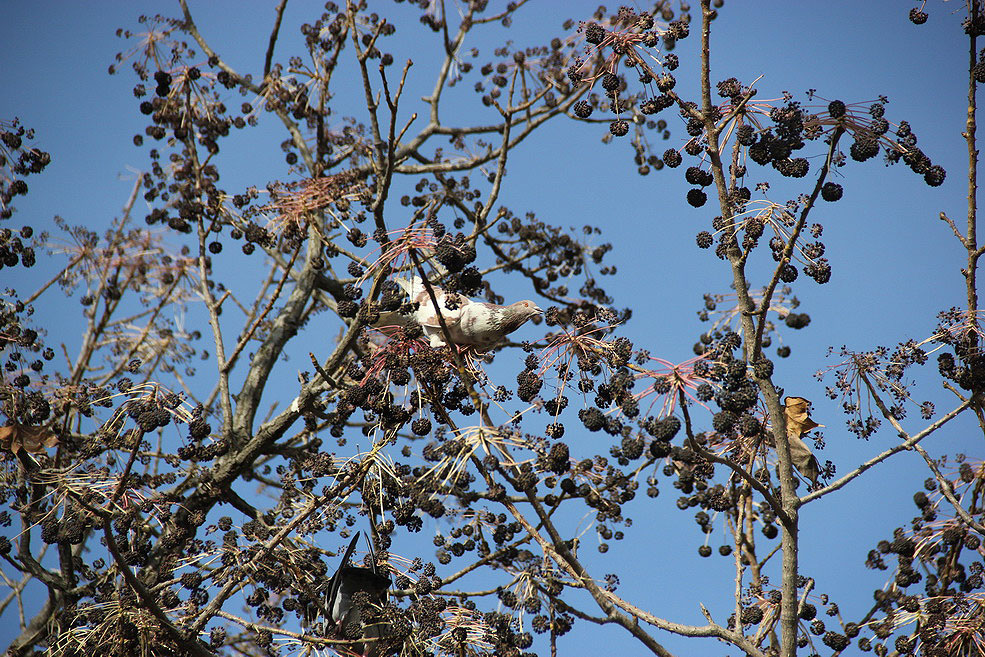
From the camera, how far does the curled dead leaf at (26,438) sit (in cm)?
616

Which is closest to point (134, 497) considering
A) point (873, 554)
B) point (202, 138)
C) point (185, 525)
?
point (185, 525)

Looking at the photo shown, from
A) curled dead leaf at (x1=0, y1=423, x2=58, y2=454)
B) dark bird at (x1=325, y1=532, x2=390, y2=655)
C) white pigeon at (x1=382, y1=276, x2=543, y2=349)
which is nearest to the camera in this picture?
dark bird at (x1=325, y1=532, x2=390, y2=655)

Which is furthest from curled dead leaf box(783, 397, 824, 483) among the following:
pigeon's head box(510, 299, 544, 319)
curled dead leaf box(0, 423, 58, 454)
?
curled dead leaf box(0, 423, 58, 454)

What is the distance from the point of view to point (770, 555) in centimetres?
678

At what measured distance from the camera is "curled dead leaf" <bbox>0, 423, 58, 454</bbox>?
6.16m

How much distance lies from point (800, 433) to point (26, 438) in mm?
5079

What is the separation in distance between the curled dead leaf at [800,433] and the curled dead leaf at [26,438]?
4867 mm

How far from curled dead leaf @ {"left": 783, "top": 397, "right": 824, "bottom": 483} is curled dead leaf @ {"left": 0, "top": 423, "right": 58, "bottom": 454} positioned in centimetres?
487

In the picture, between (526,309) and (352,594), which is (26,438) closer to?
(352,594)

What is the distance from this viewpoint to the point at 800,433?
18.8 ft

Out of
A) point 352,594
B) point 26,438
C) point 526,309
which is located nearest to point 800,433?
point 526,309

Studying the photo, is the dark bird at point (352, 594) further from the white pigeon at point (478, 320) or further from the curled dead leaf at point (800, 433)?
the curled dead leaf at point (800, 433)

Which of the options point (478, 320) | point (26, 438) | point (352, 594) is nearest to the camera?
point (352, 594)

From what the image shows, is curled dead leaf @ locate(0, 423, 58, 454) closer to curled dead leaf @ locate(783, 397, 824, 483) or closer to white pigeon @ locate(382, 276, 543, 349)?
white pigeon @ locate(382, 276, 543, 349)
